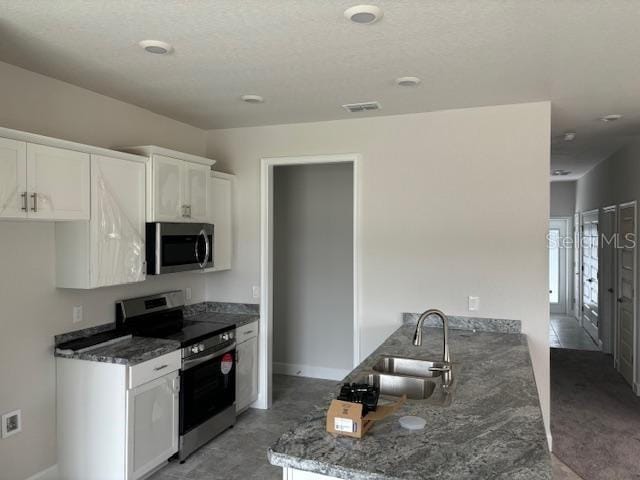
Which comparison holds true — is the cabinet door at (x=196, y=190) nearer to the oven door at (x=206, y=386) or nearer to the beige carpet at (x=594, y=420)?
the oven door at (x=206, y=386)

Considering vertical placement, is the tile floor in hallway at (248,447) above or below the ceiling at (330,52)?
below

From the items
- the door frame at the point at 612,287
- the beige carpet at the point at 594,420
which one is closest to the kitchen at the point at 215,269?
the beige carpet at the point at 594,420

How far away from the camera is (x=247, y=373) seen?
4254mm

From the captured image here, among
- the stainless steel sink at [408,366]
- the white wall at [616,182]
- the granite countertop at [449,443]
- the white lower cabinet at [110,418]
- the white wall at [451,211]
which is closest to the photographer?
the granite countertop at [449,443]

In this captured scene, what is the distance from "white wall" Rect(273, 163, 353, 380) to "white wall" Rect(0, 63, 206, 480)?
8.01 feet

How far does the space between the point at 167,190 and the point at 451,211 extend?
220 centimetres

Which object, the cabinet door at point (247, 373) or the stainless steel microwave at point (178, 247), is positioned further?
the cabinet door at point (247, 373)

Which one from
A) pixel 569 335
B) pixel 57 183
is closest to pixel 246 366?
pixel 57 183

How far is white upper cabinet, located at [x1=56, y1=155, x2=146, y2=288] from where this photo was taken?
9.84 feet

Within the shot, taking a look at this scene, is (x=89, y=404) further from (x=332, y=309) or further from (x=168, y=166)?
(x=332, y=309)

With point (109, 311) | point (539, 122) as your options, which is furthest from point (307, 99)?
point (109, 311)

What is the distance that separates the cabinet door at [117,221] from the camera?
3020 mm

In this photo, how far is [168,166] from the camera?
357 cm

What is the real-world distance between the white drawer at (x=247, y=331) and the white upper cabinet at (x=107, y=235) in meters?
1.09
